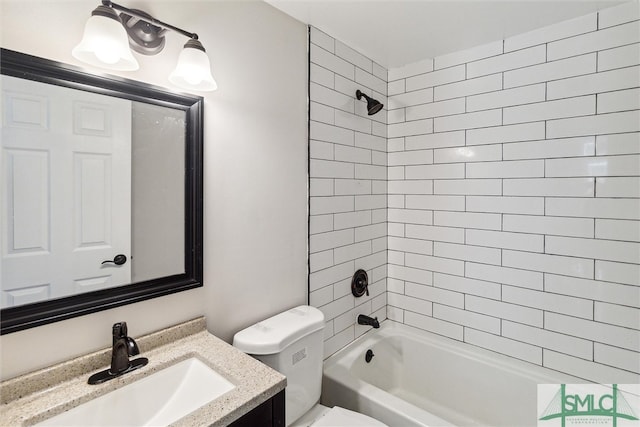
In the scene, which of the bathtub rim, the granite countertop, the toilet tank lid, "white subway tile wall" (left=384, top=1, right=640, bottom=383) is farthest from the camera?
the bathtub rim

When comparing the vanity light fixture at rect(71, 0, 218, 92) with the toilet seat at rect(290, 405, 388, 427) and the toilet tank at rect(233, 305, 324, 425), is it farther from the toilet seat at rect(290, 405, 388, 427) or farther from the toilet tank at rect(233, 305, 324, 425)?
the toilet seat at rect(290, 405, 388, 427)

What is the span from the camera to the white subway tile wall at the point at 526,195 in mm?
1514

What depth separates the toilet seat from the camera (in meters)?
1.30

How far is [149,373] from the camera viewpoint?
3.32ft

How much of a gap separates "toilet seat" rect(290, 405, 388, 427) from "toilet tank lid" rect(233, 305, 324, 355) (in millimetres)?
350

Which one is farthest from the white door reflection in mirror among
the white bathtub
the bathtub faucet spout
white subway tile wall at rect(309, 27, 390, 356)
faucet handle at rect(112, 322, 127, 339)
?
the bathtub faucet spout

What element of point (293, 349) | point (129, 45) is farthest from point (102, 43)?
point (293, 349)

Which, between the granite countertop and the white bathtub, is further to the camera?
the white bathtub

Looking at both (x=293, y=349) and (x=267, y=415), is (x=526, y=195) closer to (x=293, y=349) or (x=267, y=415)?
(x=293, y=349)

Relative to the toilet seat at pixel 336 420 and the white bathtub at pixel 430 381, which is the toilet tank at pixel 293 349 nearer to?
the toilet seat at pixel 336 420

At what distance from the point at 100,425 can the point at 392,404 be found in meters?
1.15

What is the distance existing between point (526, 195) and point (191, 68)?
1.77m

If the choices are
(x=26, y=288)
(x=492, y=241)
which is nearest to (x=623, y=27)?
(x=492, y=241)

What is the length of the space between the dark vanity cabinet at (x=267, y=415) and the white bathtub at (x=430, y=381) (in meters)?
0.68
